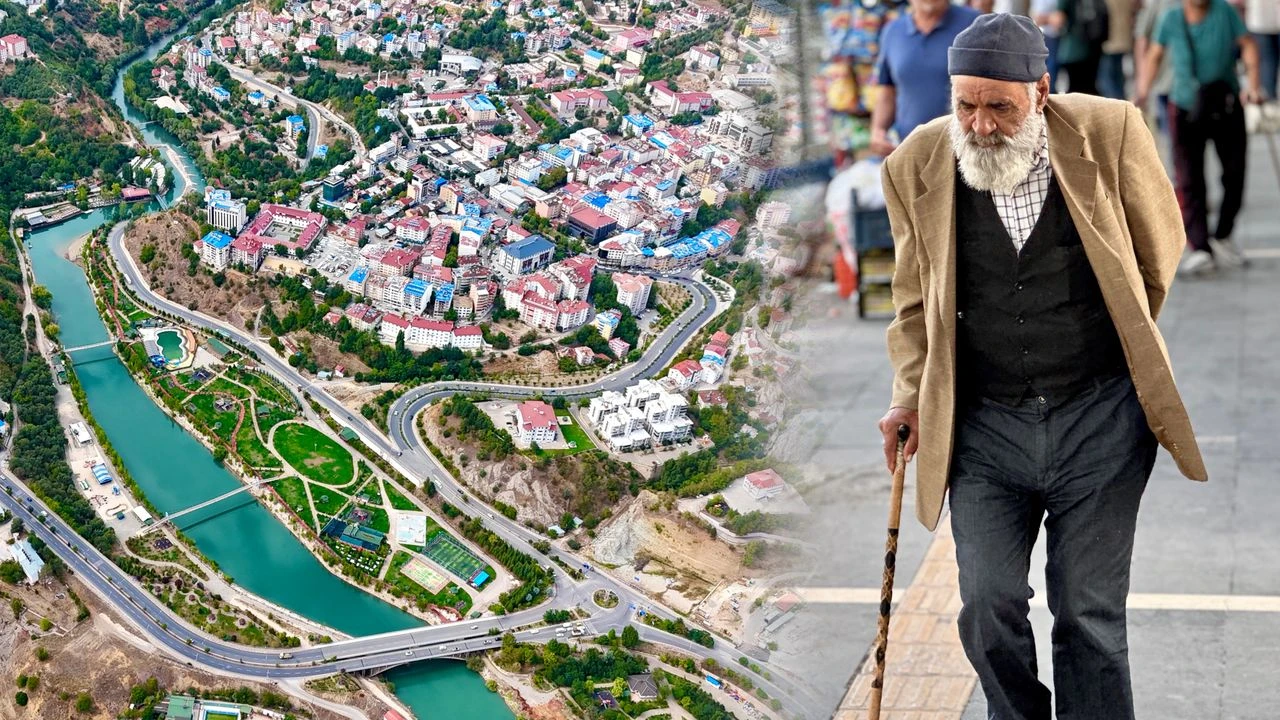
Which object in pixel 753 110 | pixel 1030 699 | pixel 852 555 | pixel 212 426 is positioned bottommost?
pixel 212 426

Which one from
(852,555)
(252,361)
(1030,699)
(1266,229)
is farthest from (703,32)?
(1030,699)

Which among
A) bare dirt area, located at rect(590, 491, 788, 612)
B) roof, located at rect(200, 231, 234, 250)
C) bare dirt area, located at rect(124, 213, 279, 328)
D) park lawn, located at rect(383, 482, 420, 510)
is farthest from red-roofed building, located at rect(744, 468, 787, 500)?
roof, located at rect(200, 231, 234, 250)

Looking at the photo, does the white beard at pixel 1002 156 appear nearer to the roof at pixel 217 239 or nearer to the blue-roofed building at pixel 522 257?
the blue-roofed building at pixel 522 257

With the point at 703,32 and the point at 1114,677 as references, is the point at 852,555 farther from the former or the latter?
the point at 703,32

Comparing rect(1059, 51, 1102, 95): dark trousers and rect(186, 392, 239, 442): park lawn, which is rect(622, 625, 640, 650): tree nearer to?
rect(186, 392, 239, 442): park lawn

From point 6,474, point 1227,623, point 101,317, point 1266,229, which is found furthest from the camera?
point 101,317

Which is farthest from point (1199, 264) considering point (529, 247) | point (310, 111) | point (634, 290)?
point (310, 111)

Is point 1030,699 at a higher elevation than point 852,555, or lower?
higher
